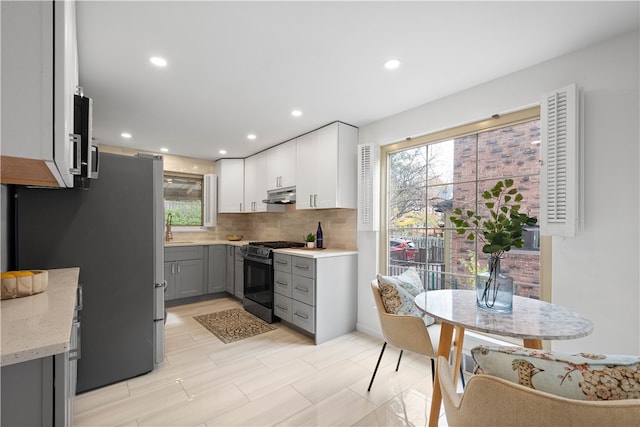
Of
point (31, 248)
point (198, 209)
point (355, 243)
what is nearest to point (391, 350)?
point (355, 243)

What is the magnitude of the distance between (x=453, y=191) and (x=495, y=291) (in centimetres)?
133

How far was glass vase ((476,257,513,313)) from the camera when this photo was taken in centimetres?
156

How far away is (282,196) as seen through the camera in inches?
165

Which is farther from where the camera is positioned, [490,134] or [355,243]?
[355,243]

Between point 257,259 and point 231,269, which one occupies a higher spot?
point 257,259

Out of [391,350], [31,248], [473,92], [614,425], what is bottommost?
[391,350]

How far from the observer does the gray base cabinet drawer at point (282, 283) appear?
342 cm

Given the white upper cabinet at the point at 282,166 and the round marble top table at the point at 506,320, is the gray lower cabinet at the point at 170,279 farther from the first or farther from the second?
the round marble top table at the point at 506,320

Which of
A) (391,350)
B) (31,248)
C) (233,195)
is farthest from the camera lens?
(233,195)

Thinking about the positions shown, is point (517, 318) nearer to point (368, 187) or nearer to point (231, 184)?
point (368, 187)

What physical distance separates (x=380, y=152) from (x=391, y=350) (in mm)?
2126

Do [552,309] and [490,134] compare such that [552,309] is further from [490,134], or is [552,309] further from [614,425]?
[490,134]

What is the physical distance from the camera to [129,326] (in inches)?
90.0

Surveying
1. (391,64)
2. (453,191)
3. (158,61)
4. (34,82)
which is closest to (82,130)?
(34,82)
